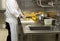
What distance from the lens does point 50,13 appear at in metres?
2.54

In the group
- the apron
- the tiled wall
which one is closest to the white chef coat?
the apron

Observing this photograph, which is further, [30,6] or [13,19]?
[30,6]

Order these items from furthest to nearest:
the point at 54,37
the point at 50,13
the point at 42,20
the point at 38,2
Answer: the point at 38,2, the point at 50,13, the point at 42,20, the point at 54,37

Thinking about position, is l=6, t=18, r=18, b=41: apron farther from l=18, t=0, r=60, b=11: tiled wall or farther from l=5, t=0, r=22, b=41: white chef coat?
l=18, t=0, r=60, b=11: tiled wall

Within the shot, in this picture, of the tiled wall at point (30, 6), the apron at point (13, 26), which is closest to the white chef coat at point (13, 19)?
the apron at point (13, 26)

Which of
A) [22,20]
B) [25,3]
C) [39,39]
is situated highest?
[25,3]

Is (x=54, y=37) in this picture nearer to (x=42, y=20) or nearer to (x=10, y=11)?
(x=42, y=20)

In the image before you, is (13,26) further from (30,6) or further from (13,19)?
(30,6)

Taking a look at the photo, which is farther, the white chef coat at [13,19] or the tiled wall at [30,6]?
the tiled wall at [30,6]

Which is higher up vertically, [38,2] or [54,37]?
[38,2]

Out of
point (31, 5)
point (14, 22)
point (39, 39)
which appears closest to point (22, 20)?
point (14, 22)

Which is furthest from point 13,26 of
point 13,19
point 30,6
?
point 30,6

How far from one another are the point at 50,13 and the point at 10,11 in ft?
1.93

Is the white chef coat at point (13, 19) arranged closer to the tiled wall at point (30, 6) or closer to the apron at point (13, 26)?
the apron at point (13, 26)
